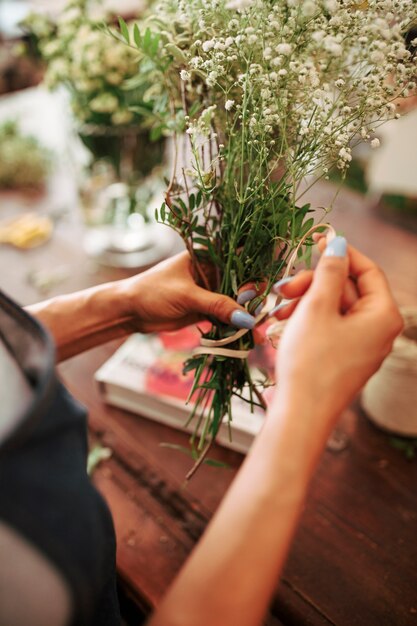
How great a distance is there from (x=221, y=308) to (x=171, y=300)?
0.39 feet

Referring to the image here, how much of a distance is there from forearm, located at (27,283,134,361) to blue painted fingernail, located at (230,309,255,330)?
0.26 metres

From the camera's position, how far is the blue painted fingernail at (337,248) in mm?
587

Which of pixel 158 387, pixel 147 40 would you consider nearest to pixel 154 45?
pixel 147 40

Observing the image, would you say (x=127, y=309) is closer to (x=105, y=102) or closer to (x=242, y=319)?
(x=242, y=319)

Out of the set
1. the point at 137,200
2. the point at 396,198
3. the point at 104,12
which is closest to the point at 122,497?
the point at 137,200

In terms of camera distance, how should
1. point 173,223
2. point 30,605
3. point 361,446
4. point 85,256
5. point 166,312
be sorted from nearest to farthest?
1. point 30,605
2. point 173,223
3. point 166,312
4. point 361,446
5. point 85,256

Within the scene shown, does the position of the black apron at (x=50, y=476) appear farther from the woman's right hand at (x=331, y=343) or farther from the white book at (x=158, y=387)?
the white book at (x=158, y=387)

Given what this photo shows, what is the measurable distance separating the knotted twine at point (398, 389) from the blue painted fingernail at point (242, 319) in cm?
36

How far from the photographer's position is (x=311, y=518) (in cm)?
89

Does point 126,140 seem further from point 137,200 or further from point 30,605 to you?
point 30,605

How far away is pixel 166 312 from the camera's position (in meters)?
0.87

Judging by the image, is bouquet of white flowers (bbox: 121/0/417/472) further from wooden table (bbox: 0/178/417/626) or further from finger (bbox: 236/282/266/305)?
wooden table (bbox: 0/178/417/626)

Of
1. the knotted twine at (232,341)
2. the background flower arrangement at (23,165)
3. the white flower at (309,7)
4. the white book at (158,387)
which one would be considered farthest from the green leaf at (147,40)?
the background flower arrangement at (23,165)

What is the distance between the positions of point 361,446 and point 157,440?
424 millimetres
